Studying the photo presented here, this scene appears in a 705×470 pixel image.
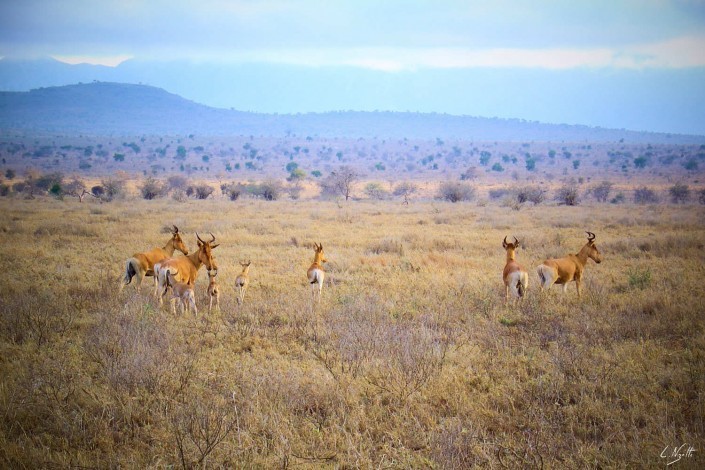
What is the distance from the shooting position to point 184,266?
10.2 metres

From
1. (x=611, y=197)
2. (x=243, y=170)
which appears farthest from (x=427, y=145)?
(x=611, y=197)

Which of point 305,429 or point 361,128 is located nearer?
point 305,429

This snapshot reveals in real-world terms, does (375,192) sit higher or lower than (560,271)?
lower

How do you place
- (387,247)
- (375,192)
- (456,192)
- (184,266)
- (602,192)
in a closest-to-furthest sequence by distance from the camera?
(184,266) → (387,247) → (456,192) → (602,192) → (375,192)

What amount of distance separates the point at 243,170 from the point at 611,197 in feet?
193

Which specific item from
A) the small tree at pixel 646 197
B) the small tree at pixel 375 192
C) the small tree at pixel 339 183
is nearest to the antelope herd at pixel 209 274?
the small tree at pixel 339 183

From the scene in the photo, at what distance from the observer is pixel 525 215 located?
97.2 feet

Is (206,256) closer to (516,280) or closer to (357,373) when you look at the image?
(357,373)

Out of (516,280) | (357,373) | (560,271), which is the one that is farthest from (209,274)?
(560,271)

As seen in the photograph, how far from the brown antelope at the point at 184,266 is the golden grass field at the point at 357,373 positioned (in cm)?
58

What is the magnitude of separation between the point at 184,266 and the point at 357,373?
5.45 metres

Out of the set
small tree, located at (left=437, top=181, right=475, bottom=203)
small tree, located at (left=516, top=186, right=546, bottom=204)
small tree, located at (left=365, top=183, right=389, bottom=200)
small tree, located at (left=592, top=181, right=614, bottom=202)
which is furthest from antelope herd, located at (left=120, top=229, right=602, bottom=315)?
small tree, located at (left=592, top=181, right=614, bottom=202)

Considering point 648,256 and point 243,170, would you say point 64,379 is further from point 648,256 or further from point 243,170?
point 243,170

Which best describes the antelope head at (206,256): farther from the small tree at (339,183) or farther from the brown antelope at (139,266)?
the small tree at (339,183)
